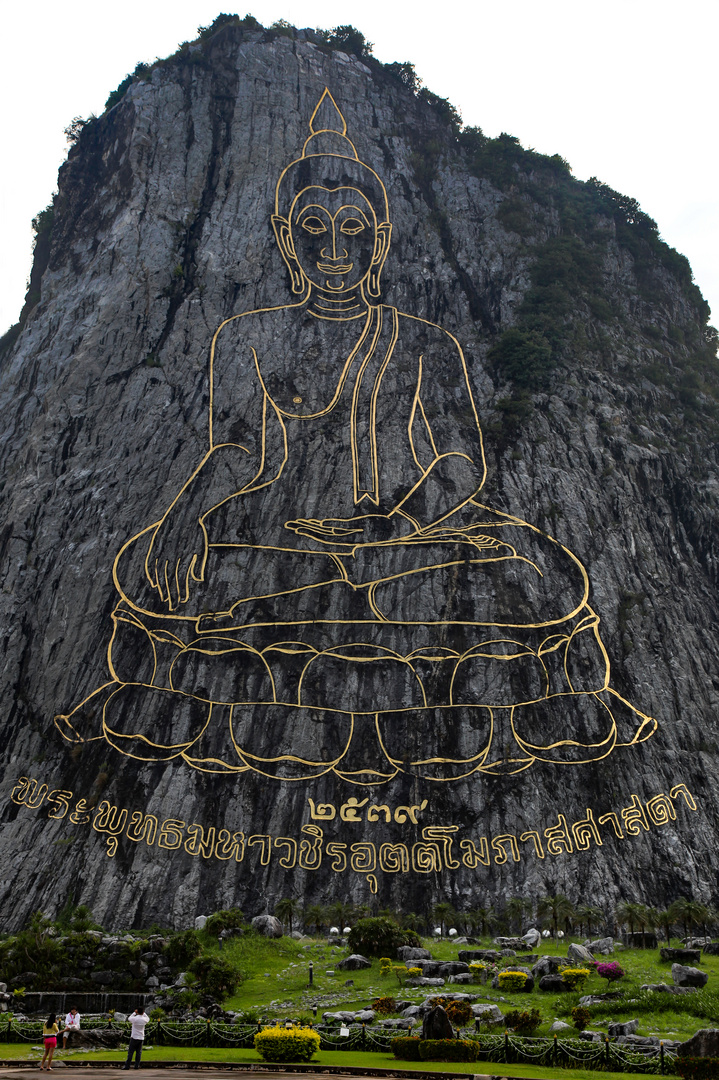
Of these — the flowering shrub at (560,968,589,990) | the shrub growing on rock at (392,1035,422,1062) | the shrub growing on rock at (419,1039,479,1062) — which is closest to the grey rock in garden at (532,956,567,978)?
the flowering shrub at (560,968,589,990)

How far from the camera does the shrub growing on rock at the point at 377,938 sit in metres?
12.7

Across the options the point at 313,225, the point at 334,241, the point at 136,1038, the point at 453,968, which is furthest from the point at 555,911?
the point at 313,225

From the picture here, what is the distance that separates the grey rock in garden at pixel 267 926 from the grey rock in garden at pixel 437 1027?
20.5ft

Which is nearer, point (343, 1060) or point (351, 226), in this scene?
point (343, 1060)

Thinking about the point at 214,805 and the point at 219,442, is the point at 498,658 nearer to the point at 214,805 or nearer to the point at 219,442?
the point at 214,805

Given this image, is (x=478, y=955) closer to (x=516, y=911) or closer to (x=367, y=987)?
(x=367, y=987)

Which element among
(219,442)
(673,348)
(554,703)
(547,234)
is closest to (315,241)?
(219,442)

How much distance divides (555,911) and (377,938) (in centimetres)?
362

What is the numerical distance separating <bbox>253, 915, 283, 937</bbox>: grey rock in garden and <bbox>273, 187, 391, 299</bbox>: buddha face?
15315 millimetres

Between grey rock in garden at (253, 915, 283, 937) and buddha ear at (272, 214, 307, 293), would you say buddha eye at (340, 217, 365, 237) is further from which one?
grey rock in garden at (253, 915, 283, 937)

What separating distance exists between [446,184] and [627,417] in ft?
38.5

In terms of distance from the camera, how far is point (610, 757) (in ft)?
55.3

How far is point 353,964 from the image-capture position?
39.7 ft

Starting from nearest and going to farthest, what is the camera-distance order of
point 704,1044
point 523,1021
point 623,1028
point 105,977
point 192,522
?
1. point 704,1044
2. point 623,1028
3. point 523,1021
4. point 105,977
5. point 192,522
